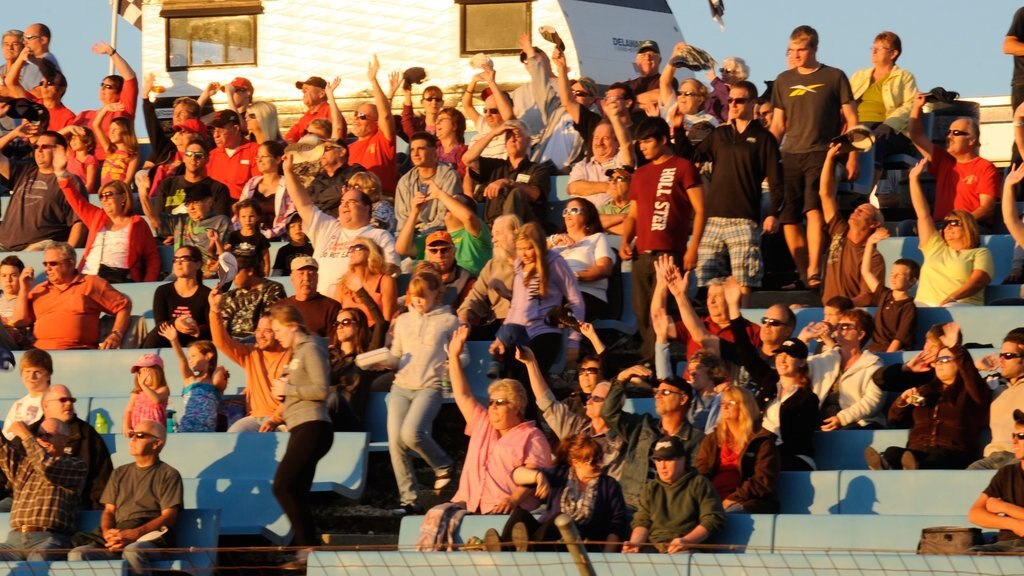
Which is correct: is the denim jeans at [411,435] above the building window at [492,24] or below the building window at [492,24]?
below

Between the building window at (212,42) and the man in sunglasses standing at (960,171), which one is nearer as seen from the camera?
the man in sunglasses standing at (960,171)

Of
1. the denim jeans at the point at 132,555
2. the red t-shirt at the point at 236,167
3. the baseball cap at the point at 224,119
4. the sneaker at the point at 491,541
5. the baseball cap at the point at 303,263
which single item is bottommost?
the denim jeans at the point at 132,555

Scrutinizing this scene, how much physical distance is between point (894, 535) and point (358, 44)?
11.3 m

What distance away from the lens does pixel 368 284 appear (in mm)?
12445

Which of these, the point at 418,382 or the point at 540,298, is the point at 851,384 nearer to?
the point at 540,298

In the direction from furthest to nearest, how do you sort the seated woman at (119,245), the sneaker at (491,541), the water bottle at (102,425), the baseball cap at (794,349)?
1. the seated woman at (119,245)
2. the water bottle at (102,425)
3. the baseball cap at (794,349)
4. the sneaker at (491,541)

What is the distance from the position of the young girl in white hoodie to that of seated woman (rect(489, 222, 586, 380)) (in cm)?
38

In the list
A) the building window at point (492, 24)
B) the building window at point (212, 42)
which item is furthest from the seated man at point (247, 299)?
Answer: the building window at point (212, 42)

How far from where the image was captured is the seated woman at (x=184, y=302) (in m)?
12.8

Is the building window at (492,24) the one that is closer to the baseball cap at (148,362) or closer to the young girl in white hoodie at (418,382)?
the young girl in white hoodie at (418,382)

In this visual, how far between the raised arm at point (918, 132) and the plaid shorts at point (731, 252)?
1.31m

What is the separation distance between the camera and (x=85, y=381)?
502 inches

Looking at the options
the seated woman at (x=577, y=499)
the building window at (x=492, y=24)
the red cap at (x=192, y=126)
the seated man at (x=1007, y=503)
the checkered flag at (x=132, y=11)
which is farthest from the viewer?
the checkered flag at (x=132, y=11)

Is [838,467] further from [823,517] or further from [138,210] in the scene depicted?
[138,210]
